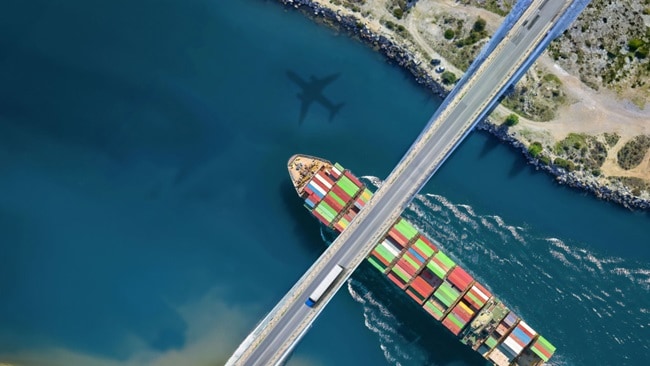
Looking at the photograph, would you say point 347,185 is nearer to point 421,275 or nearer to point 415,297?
point 421,275

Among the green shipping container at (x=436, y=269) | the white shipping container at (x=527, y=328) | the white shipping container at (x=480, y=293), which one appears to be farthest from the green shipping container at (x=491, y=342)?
the green shipping container at (x=436, y=269)

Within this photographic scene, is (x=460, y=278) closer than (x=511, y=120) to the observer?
Yes

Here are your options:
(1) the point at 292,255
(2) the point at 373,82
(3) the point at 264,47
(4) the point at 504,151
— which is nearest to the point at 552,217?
(4) the point at 504,151

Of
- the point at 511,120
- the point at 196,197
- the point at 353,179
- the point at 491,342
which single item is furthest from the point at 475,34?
the point at 196,197

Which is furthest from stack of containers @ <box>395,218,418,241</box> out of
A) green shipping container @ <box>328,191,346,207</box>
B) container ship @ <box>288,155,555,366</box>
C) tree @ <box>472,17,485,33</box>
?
tree @ <box>472,17,485,33</box>

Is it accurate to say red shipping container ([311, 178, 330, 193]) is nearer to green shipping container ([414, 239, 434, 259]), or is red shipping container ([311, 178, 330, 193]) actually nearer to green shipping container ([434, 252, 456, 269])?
green shipping container ([414, 239, 434, 259])

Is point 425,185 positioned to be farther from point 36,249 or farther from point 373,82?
point 36,249
